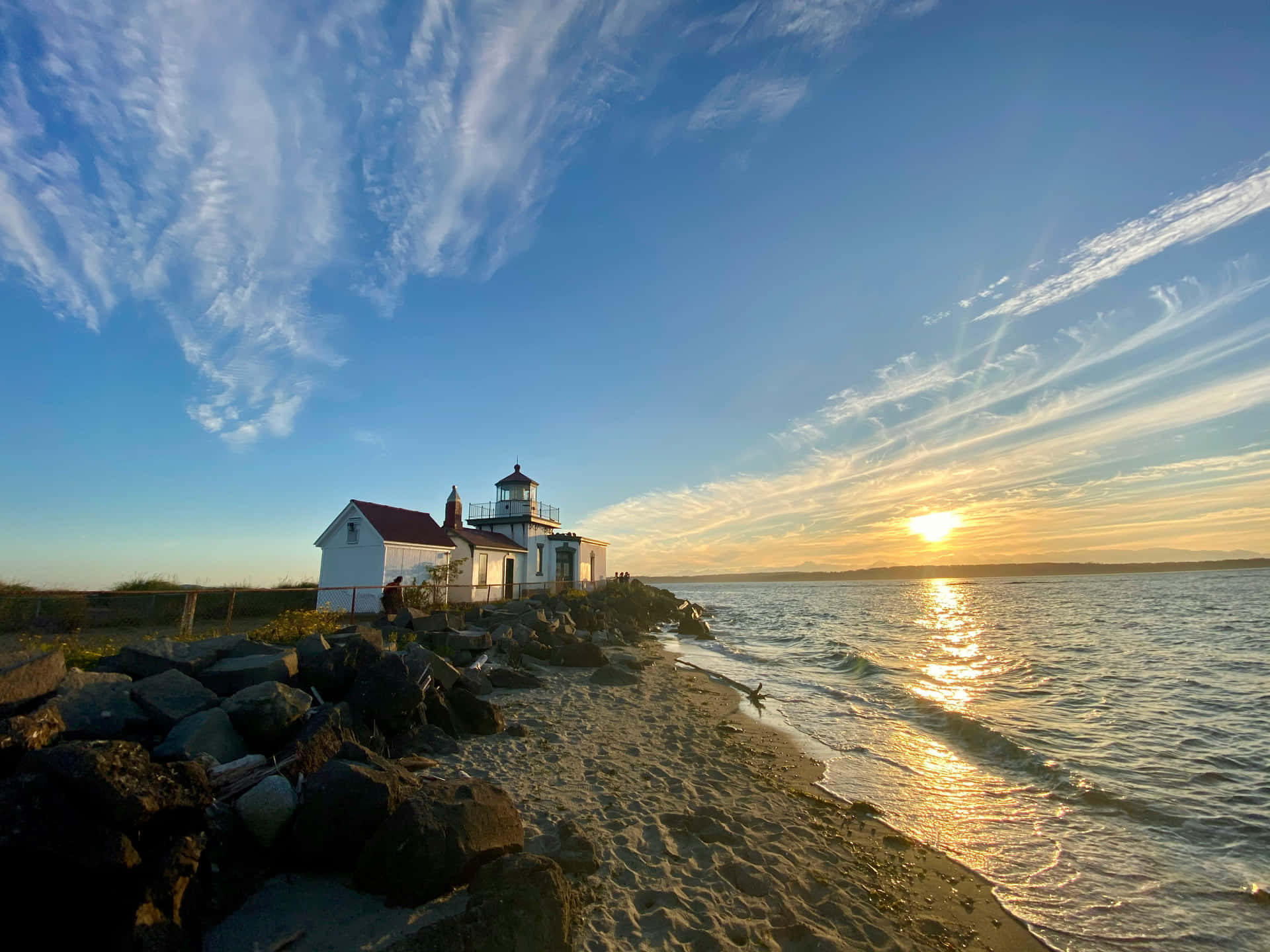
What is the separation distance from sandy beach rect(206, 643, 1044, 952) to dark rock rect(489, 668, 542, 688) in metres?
2.40

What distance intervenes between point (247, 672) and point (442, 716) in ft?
8.63

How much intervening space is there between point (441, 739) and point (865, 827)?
18.0 ft

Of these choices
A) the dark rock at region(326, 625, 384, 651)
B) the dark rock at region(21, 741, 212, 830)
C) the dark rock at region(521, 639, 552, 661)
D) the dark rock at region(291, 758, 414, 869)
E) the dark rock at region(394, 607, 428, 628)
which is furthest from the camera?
the dark rock at region(521, 639, 552, 661)

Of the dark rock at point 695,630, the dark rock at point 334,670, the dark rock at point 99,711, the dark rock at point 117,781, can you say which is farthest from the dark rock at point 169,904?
the dark rock at point 695,630

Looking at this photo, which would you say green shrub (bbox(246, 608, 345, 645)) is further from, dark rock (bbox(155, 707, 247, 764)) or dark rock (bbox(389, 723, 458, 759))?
dark rock (bbox(155, 707, 247, 764))

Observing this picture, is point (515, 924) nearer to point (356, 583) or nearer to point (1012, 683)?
point (1012, 683)

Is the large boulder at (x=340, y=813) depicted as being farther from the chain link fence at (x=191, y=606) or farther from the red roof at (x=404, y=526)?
the red roof at (x=404, y=526)

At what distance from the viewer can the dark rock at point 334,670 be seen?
7598 millimetres

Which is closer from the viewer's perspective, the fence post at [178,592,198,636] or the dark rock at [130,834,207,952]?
the dark rock at [130,834,207,952]

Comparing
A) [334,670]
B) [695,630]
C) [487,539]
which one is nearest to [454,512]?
[487,539]

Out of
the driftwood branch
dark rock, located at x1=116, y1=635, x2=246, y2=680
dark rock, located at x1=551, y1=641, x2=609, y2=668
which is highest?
dark rock, located at x1=116, y1=635, x2=246, y2=680

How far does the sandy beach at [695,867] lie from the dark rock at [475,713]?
13.1 inches

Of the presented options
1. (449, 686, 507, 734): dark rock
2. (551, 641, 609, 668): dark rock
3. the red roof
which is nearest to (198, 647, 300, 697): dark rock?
(449, 686, 507, 734): dark rock

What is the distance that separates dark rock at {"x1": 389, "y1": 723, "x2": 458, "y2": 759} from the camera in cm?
716
